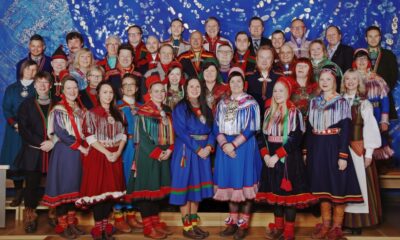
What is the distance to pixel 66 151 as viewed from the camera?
4.14 metres

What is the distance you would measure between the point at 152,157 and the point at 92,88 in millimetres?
838

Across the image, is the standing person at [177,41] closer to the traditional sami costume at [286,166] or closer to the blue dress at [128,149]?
the blue dress at [128,149]

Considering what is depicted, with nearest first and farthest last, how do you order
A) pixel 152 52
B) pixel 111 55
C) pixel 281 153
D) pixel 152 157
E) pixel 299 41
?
pixel 281 153
pixel 152 157
pixel 111 55
pixel 152 52
pixel 299 41

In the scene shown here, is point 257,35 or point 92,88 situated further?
point 257,35

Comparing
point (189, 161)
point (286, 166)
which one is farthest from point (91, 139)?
point (286, 166)

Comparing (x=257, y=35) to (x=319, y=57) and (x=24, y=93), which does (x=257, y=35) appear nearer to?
(x=319, y=57)

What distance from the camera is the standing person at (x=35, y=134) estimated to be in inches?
173

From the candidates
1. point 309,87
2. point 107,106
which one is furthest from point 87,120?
point 309,87

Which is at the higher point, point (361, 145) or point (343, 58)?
point (343, 58)

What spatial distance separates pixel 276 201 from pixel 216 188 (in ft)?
1.59

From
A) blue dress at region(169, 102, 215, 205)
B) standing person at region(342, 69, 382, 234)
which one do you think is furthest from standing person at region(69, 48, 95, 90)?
standing person at region(342, 69, 382, 234)

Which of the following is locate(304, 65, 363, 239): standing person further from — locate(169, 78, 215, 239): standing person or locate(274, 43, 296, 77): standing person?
locate(169, 78, 215, 239): standing person

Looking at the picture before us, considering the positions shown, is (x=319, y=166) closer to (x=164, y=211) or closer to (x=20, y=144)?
(x=164, y=211)


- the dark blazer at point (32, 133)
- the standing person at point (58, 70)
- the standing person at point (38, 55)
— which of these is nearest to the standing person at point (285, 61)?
the standing person at point (58, 70)
